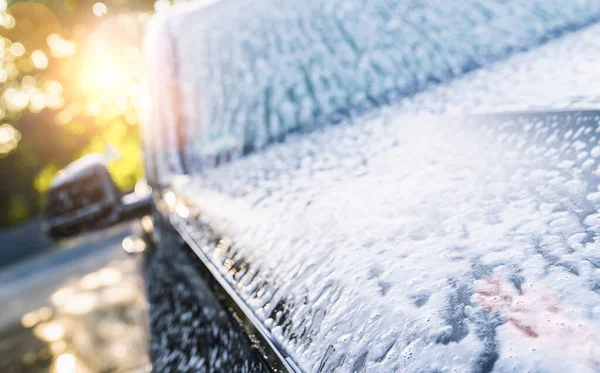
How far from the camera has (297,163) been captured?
1363 millimetres

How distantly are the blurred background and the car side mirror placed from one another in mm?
389

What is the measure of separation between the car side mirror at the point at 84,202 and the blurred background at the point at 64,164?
0.39m

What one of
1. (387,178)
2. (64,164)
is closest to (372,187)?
(387,178)

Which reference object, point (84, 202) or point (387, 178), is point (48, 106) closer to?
point (84, 202)

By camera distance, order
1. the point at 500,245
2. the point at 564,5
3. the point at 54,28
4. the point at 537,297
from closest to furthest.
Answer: the point at 537,297 < the point at 500,245 < the point at 564,5 < the point at 54,28

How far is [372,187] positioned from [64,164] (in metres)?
21.4

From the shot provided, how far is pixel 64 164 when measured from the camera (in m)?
20.7

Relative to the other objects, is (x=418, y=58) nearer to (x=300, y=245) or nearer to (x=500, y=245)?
(x=300, y=245)

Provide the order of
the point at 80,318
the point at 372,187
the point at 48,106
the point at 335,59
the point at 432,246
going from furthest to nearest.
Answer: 1. the point at 48,106
2. the point at 80,318
3. the point at 335,59
4. the point at 372,187
5. the point at 432,246

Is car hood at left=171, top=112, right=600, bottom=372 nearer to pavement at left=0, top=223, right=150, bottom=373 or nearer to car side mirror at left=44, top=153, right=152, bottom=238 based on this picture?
car side mirror at left=44, top=153, right=152, bottom=238

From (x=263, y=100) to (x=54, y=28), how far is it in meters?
18.7

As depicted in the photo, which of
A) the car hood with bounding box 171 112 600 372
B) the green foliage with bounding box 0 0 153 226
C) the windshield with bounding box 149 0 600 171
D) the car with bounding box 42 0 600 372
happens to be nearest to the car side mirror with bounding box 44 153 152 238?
the car with bounding box 42 0 600 372

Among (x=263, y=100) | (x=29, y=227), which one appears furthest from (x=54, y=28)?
(x=263, y=100)

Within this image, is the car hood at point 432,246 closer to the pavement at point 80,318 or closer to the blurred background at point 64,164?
the pavement at point 80,318
